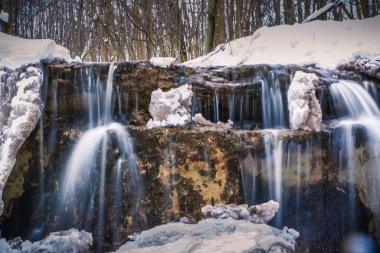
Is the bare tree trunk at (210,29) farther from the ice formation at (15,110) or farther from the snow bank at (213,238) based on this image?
the snow bank at (213,238)

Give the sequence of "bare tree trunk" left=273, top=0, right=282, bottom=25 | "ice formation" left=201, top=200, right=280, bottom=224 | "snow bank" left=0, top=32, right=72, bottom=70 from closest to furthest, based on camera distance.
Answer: "ice formation" left=201, top=200, right=280, bottom=224, "snow bank" left=0, top=32, right=72, bottom=70, "bare tree trunk" left=273, top=0, right=282, bottom=25

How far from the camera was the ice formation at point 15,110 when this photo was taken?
3.12 metres

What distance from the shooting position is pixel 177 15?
810cm

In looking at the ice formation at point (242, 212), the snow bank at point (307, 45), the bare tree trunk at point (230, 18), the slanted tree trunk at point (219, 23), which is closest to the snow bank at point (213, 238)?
the ice formation at point (242, 212)

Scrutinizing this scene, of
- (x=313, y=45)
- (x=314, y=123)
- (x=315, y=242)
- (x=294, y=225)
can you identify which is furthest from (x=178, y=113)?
(x=313, y=45)

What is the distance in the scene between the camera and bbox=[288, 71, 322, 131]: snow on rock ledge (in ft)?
10.8

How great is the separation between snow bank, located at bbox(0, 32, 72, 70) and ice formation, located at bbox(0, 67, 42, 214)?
0.21 meters

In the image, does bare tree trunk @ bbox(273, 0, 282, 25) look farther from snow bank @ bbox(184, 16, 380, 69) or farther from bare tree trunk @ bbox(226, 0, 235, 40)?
snow bank @ bbox(184, 16, 380, 69)

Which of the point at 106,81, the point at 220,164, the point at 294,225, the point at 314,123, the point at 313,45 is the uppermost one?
the point at 313,45

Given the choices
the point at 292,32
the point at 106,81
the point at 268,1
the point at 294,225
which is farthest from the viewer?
the point at 268,1

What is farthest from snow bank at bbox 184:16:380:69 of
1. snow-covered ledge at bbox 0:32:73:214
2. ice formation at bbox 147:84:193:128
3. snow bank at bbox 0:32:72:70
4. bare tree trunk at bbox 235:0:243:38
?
snow-covered ledge at bbox 0:32:73:214

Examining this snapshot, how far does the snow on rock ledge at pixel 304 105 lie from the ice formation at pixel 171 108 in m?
1.18

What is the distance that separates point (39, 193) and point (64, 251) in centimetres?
97

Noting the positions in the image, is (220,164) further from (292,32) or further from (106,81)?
(292,32)
